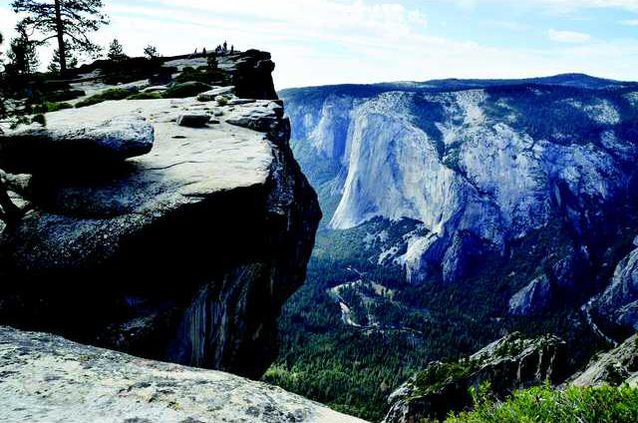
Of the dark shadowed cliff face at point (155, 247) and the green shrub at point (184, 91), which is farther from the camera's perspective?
the green shrub at point (184, 91)

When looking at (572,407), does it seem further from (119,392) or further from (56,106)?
(56,106)

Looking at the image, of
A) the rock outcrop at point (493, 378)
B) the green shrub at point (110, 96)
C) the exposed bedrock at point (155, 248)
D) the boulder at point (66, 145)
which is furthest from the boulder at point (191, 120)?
the rock outcrop at point (493, 378)

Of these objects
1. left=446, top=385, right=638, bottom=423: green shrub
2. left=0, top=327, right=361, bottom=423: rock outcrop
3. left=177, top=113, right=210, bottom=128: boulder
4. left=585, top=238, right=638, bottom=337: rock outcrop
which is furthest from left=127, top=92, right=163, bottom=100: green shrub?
left=585, top=238, right=638, bottom=337: rock outcrop

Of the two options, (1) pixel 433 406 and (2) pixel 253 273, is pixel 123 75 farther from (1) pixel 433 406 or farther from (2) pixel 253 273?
(1) pixel 433 406

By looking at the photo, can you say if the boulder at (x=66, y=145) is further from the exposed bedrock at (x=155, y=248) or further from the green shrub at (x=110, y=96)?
the green shrub at (x=110, y=96)

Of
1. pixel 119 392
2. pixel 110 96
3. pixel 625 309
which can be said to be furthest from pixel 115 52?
pixel 625 309

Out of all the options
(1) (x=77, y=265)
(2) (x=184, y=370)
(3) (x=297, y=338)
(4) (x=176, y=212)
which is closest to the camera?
(2) (x=184, y=370)

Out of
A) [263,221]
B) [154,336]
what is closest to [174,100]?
[263,221]
